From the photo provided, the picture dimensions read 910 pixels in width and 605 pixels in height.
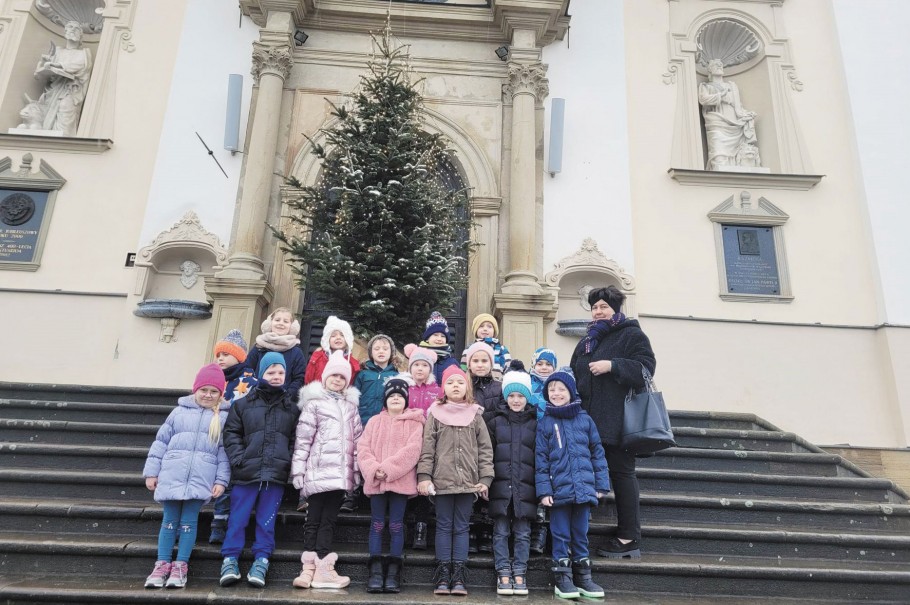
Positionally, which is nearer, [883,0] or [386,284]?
[386,284]

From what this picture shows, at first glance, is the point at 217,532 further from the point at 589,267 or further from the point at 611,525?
the point at 589,267

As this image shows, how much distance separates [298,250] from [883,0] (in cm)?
1017

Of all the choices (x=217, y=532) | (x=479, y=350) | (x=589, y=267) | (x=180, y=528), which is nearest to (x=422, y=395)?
(x=479, y=350)

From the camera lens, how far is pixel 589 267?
8406 millimetres

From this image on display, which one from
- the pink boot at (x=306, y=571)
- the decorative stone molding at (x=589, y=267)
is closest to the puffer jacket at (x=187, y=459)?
the pink boot at (x=306, y=571)

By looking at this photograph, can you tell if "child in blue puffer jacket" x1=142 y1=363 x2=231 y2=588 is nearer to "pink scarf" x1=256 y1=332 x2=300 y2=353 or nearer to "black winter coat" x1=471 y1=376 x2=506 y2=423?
"pink scarf" x1=256 y1=332 x2=300 y2=353

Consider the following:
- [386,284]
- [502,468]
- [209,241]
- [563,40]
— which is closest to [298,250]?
[386,284]

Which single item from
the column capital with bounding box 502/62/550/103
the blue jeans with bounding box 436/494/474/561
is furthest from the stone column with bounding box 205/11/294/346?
the blue jeans with bounding box 436/494/474/561

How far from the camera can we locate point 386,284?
5730mm

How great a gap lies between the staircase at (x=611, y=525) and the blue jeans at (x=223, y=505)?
0.64ft

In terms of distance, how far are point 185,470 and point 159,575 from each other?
60cm

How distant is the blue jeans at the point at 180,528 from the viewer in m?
3.63

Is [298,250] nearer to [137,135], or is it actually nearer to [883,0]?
[137,135]

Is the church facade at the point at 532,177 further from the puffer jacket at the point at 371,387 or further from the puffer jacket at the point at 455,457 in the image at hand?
the puffer jacket at the point at 455,457
